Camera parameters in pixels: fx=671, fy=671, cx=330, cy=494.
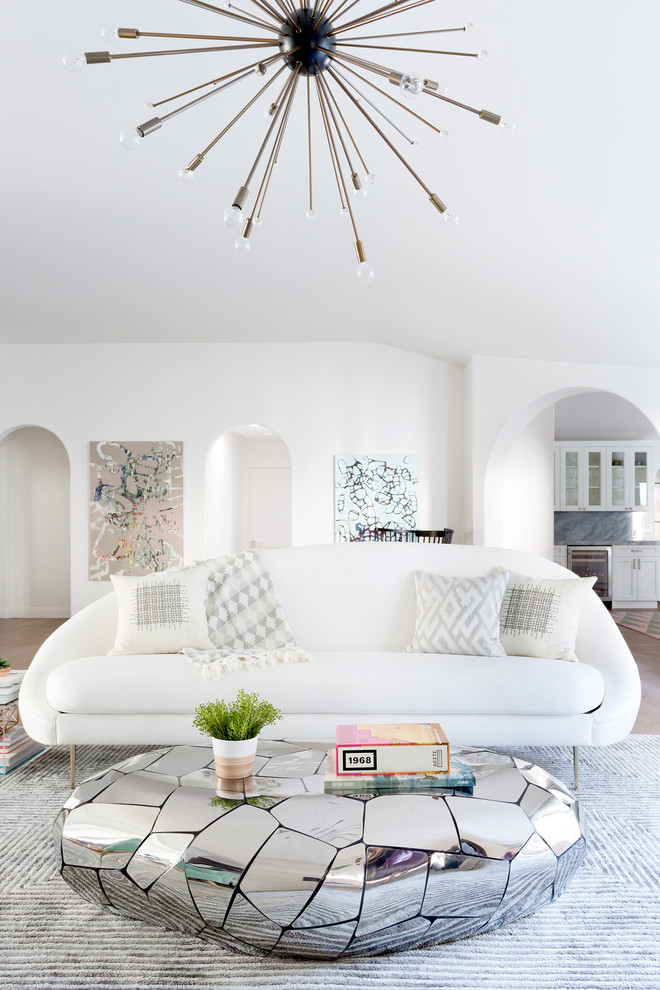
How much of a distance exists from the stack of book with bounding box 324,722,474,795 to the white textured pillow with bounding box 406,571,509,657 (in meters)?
1.17

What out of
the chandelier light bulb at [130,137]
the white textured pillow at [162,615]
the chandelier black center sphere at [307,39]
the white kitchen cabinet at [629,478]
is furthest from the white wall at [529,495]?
the chandelier light bulb at [130,137]

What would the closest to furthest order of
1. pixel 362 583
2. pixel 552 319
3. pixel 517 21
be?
pixel 517 21, pixel 362 583, pixel 552 319

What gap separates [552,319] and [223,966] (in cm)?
435

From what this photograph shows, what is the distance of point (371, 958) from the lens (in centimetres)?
169

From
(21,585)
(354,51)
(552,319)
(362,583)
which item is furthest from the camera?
(21,585)

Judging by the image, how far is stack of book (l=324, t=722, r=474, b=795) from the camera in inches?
70.7

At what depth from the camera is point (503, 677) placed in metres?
2.72

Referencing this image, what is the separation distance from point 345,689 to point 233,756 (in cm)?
94

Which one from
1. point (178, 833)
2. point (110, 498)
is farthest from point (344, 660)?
point (110, 498)

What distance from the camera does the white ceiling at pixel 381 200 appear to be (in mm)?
2412

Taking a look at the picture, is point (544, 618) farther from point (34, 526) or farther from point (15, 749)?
point (34, 526)

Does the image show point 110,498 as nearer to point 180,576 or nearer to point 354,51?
point 180,576

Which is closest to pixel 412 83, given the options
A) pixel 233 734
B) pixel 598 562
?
pixel 233 734

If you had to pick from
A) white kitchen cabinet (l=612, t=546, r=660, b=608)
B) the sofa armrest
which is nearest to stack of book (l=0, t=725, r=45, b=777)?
the sofa armrest
